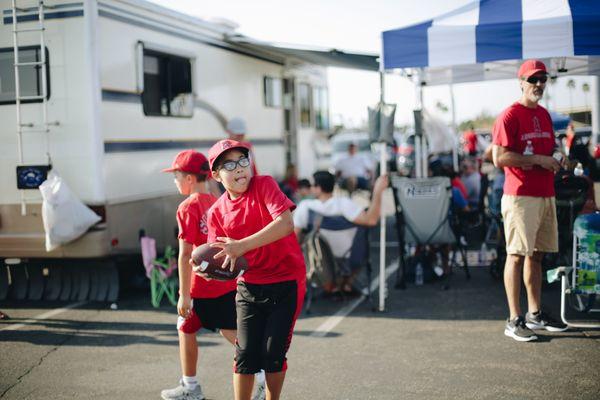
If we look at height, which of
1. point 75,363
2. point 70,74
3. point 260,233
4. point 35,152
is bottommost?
point 75,363

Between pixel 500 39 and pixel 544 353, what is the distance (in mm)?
2559

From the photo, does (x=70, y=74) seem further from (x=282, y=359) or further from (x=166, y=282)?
(x=282, y=359)

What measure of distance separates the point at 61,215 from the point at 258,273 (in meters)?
3.48

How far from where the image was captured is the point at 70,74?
6.14m

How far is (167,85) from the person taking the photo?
739 centimetres

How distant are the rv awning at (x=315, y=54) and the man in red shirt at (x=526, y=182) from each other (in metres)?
3.54

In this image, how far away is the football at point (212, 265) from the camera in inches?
118

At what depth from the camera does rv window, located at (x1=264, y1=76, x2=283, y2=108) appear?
9.91m

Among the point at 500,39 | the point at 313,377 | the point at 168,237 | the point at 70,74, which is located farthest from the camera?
the point at 168,237

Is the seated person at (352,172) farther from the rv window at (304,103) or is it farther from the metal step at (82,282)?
the metal step at (82,282)

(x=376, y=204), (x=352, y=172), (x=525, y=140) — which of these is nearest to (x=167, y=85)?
(x=376, y=204)

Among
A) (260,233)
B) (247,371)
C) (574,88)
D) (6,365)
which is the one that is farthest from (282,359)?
(574,88)

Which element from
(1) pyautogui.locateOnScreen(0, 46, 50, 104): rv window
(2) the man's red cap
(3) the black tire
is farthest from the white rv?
(3) the black tire

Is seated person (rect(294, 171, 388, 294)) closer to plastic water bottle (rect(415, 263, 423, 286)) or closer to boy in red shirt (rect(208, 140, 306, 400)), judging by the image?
plastic water bottle (rect(415, 263, 423, 286))
